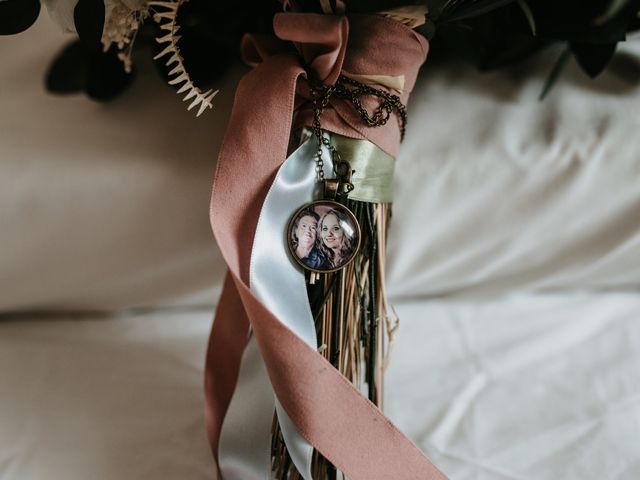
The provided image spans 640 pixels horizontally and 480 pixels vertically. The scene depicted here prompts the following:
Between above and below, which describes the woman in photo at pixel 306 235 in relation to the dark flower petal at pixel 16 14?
below

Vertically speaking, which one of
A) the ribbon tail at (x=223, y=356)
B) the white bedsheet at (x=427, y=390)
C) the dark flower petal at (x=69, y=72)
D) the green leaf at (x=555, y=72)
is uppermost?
the dark flower petal at (x=69, y=72)

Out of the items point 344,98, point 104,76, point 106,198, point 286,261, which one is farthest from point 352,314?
point 104,76

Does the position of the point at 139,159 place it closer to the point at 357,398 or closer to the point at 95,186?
the point at 95,186

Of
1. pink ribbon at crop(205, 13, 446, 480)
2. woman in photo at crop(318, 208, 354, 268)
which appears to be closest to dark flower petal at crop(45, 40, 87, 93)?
pink ribbon at crop(205, 13, 446, 480)

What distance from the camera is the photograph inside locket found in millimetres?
526

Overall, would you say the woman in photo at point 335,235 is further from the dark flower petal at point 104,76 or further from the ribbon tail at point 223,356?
the dark flower petal at point 104,76

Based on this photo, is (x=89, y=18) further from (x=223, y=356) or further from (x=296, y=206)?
(x=223, y=356)

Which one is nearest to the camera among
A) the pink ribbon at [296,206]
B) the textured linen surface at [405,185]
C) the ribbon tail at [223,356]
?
the pink ribbon at [296,206]

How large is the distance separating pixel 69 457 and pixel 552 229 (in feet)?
2.03

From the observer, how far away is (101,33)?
539 mm

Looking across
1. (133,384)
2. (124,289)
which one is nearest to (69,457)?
(133,384)

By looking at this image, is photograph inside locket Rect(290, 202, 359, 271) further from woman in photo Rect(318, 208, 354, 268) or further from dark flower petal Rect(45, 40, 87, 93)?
dark flower petal Rect(45, 40, 87, 93)

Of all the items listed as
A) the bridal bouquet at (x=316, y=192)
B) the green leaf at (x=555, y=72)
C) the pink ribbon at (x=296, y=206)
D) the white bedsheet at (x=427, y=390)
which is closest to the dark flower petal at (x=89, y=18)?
the bridal bouquet at (x=316, y=192)

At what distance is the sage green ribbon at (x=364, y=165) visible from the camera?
0.54 m
